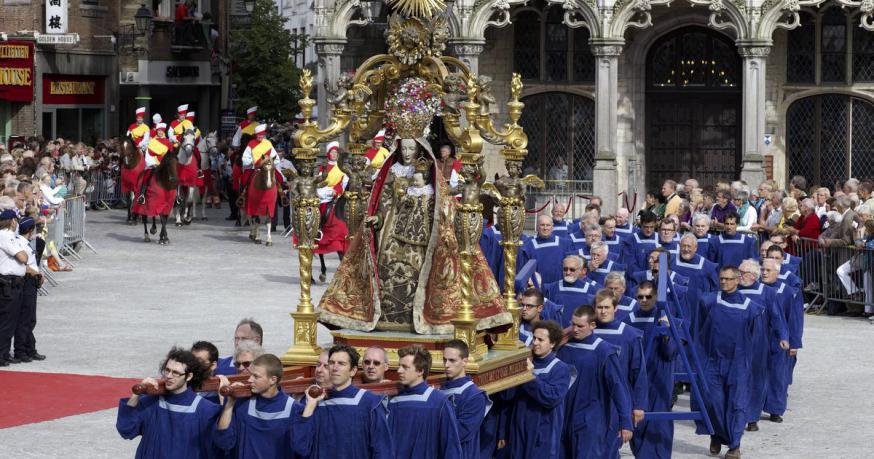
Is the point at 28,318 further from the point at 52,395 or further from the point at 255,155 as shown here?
the point at 255,155

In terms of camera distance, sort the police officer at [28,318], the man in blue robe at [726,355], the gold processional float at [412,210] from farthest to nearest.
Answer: the police officer at [28,318], the man in blue robe at [726,355], the gold processional float at [412,210]

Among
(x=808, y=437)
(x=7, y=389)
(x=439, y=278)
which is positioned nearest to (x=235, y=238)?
(x=7, y=389)

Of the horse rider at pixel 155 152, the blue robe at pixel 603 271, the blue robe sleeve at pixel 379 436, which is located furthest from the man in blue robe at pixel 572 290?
the horse rider at pixel 155 152

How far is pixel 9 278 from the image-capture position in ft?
62.5

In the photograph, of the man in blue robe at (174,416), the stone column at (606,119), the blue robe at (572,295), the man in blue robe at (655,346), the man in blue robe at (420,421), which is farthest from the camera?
the stone column at (606,119)

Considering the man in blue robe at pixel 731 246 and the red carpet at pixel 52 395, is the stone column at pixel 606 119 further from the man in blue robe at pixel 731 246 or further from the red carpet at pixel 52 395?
the red carpet at pixel 52 395

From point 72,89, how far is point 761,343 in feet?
100

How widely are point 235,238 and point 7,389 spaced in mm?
15740

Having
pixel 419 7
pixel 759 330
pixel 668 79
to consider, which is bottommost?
pixel 759 330

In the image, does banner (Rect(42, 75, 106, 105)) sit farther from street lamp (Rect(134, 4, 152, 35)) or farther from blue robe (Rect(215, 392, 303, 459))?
blue robe (Rect(215, 392, 303, 459))

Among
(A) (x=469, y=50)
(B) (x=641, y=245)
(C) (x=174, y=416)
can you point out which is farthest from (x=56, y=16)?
(C) (x=174, y=416)

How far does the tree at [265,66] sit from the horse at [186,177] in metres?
12.7

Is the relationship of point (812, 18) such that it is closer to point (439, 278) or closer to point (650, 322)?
point (650, 322)

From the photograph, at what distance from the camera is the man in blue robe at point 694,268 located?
1839cm
